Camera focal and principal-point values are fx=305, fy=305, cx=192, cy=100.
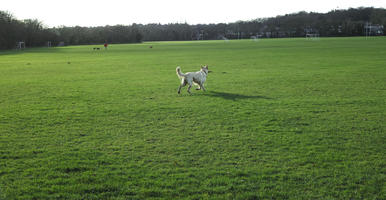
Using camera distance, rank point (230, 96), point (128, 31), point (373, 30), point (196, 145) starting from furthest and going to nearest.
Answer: point (128, 31) < point (373, 30) < point (230, 96) < point (196, 145)

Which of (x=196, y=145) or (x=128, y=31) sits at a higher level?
(x=128, y=31)

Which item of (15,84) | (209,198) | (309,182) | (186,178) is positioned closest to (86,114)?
(186,178)

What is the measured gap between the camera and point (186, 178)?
5.95 meters

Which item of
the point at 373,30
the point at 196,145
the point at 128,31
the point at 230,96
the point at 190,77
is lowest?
the point at 196,145

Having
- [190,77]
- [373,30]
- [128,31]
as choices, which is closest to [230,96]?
[190,77]

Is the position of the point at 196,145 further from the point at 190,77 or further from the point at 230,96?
the point at 190,77

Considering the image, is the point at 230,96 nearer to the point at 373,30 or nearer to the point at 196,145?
the point at 196,145

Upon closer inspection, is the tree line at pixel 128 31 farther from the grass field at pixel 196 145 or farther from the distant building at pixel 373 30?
the grass field at pixel 196 145

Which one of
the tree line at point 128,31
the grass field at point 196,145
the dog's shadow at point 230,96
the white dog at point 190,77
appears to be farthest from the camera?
the tree line at point 128,31

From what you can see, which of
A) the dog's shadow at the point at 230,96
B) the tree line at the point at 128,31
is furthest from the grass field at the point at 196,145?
the tree line at the point at 128,31

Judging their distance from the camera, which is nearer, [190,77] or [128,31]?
[190,77]

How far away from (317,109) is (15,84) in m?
17.3

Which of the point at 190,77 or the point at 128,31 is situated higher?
the point at 128,31

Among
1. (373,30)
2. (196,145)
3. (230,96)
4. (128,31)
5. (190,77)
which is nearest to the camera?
(196,145)
